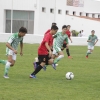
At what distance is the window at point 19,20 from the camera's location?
173 ft

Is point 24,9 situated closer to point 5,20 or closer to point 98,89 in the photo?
point 5,20

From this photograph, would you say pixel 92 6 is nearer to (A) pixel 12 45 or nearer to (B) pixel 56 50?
(B) pixel 56 50

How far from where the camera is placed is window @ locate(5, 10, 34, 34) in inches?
2082

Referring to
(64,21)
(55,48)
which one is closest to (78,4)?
(64,21)

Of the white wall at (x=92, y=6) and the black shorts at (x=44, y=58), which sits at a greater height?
the white wall at (x=92, y=6)

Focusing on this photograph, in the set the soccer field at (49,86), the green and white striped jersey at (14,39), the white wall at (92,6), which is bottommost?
the soccer field at (49,86)

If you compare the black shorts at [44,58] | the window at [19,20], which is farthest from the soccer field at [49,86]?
the window at [19,20]

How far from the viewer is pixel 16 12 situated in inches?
2099

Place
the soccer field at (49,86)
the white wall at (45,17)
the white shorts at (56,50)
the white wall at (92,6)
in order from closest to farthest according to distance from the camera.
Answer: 1. the soccer field at (49,86)
2. the white shorts at (56,50)
3. the white wall at (45,17)
4. the white wall at (92,6)

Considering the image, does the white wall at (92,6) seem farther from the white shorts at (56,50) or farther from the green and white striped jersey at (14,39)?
the green and white striped jersey at (14,39)

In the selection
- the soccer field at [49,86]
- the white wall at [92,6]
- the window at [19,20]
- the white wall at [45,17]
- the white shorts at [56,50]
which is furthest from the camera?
the white wall at [92,6]

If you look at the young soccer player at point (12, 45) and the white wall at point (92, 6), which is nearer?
the young soccer player at point (12, 45)

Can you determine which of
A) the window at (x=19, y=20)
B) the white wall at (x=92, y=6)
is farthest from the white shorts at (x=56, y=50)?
the white wall at (x=92, y=6)

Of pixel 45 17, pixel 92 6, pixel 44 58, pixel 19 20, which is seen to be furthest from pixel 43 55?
pixel 92 6
